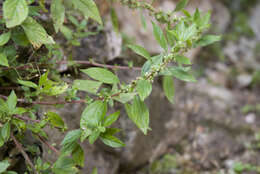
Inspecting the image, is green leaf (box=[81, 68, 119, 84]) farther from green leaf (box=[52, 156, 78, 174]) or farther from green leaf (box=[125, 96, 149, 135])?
green leaf (box=[52, 156, 78, 174])

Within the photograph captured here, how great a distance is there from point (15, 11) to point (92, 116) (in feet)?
1.60

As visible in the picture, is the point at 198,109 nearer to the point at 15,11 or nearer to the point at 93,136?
the point at 93,136

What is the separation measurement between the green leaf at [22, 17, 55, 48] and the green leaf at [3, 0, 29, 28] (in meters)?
0.13

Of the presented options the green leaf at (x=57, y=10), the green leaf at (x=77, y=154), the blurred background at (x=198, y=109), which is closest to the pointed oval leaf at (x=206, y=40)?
the blurred background at (x=198, y=109)

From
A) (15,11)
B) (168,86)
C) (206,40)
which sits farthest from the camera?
(206,40)

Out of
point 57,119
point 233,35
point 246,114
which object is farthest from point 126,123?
point 233,35

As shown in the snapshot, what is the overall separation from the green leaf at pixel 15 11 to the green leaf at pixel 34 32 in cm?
13

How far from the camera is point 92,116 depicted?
99cm

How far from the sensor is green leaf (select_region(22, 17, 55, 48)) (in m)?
0.98

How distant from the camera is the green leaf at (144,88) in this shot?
3.16ft

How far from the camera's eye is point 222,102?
12.1ft

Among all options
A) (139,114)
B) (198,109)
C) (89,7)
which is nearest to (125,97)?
(139,114)

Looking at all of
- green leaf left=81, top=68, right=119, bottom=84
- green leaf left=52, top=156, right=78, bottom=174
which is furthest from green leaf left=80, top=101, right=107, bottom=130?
green leaf left=52, top=156, right=78, bottom=174

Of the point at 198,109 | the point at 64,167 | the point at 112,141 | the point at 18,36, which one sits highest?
the point at 18,36
